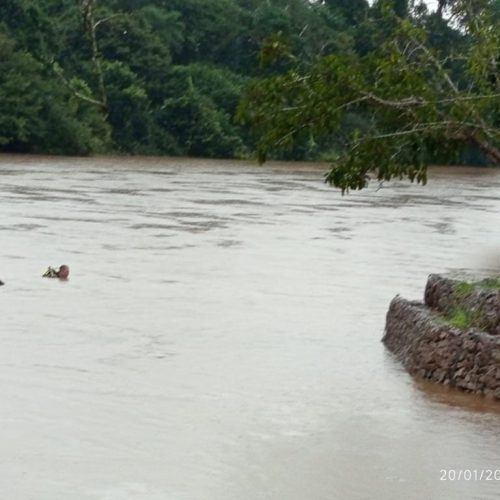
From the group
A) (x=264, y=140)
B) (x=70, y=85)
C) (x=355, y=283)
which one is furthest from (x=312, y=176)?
(x=264, y=140)

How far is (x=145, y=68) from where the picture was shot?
58.3 meters

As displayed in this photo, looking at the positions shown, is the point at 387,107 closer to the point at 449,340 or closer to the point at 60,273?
the point at 449,340

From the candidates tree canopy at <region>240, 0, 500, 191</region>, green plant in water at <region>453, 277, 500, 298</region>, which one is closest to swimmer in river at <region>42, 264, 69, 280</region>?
tree canopy at <region>240, 0, 500, 191</region>

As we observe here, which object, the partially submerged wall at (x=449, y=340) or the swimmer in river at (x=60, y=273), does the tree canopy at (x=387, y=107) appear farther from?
the swimmer in river at (x=60, y=273)

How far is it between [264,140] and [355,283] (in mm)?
5751

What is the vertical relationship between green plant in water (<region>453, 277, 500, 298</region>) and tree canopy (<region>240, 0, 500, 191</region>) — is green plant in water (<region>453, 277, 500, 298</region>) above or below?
below

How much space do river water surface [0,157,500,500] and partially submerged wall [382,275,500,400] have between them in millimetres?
161

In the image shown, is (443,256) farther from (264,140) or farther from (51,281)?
(264,140)

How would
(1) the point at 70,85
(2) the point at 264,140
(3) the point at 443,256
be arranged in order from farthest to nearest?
(1) the point at 70,85 < (3) the point at 443,256 < (2) the point at 264,140

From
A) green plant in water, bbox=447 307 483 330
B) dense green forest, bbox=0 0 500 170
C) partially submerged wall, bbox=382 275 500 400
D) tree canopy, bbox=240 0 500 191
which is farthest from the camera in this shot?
dense green forest, bbox=0 0 500 170

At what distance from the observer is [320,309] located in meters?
15.8
